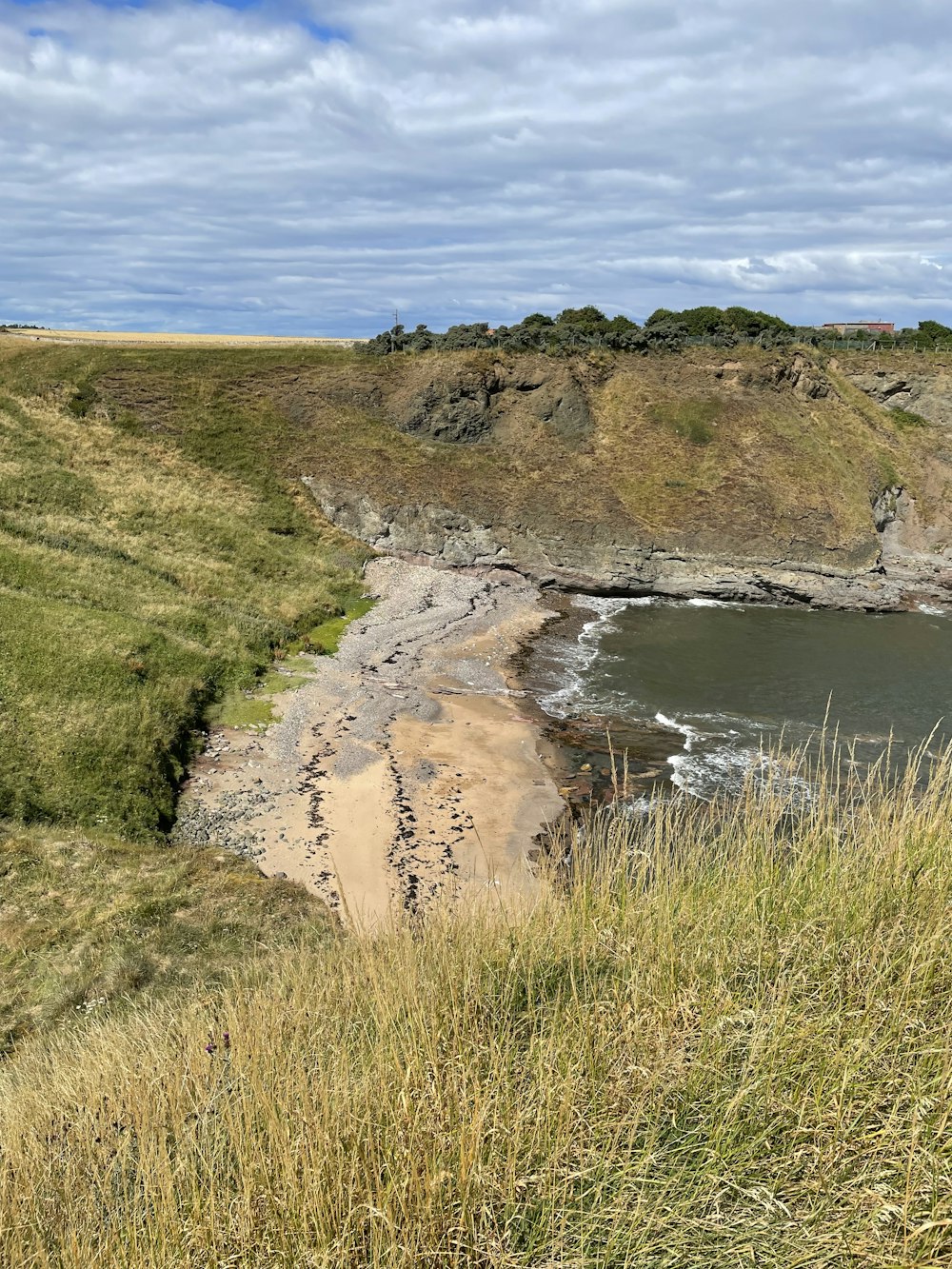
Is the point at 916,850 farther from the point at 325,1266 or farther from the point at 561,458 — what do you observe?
the point at 561,458

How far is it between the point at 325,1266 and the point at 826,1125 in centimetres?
321

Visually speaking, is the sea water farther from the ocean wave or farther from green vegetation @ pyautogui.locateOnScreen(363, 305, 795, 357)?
green vegetation @ pyautogui.locateOnScreen(363, 305, 795, 357)

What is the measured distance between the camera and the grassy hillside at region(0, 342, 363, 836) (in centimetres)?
2400

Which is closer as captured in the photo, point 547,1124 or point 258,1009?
point 547,1124

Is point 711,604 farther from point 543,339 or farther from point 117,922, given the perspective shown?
point 117,922

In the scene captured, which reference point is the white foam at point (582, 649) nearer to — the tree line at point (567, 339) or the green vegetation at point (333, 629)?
the green vegetation at point (333, 629)

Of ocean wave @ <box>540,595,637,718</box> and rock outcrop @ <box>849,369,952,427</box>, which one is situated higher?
rock outcrop @ <box>849,369,952,427</box>

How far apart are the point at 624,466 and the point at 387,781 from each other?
43.3m

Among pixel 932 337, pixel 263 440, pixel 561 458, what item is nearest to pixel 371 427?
pixel 263 440

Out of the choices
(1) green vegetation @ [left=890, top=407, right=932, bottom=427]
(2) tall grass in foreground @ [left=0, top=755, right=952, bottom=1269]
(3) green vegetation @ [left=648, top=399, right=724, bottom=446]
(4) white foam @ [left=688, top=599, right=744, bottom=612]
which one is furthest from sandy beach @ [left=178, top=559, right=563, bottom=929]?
(1) green vegetation @ [left=890, top=407, right=932, bottom=427]

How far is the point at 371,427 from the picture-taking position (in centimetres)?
6475

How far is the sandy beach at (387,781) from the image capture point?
21.8 metres

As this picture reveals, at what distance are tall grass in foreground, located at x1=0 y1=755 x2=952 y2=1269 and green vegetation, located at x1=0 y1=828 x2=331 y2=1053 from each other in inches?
229

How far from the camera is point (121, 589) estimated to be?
1452 inches
